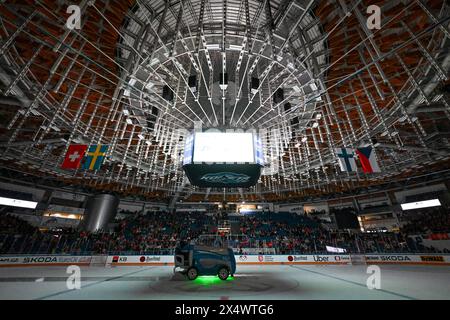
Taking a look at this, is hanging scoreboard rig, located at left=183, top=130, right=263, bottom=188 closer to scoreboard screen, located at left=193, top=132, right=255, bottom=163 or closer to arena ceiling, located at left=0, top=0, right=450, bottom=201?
scoreboard screen, located at left=193, top=132, right=255, bottom=163

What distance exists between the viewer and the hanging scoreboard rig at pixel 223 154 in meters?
10.6

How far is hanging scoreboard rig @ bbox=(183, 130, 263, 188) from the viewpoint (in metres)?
10.6

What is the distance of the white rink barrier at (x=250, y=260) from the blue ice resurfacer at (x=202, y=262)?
10144mm

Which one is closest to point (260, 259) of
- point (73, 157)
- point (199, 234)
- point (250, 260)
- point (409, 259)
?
point (250, 260)

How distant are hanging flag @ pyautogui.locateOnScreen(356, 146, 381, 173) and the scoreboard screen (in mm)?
7025

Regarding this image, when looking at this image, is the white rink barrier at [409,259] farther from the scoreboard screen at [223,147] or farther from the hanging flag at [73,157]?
the hanging flag at [73,157]

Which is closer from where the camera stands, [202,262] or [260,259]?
[202,262]

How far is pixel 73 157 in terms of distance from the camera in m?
12.1

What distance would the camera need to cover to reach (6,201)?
2884 cm

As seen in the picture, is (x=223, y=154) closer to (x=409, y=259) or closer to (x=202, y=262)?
(x=202, y=262)

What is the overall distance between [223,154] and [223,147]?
37 cm

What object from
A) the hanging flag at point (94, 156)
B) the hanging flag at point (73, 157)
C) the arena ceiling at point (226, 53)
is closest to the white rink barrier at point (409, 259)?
the arena ceiling at point (226, 53)

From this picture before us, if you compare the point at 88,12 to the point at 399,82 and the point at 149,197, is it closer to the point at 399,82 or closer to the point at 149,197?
the point at 399,82
